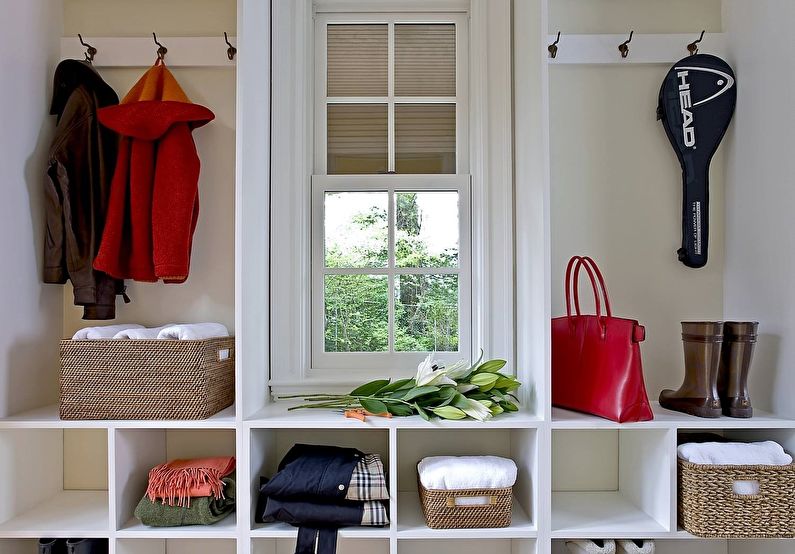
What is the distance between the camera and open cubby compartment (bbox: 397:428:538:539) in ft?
5.72

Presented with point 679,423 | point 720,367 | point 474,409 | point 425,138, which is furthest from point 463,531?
point 425,138

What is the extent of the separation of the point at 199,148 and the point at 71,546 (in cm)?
133

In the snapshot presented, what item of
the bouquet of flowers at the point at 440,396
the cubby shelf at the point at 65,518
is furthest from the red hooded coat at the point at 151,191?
the cubby shelf at the point at 65,518

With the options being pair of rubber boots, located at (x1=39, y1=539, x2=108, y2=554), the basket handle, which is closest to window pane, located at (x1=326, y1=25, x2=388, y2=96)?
the basket handle

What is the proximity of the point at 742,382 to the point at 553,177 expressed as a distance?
90cm

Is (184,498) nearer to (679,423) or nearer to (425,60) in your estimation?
(679,423)

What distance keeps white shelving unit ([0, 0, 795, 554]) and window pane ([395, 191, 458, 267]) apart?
0.85 feet

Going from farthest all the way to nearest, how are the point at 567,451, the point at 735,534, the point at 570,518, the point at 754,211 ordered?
the point at 567,451 → the point at 754,211 → the point at 570,518 → the point at 735,534

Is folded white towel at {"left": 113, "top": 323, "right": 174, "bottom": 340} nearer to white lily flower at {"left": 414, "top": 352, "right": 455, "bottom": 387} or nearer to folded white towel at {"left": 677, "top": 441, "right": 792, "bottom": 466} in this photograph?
white lily flower at {"left": 414, "top": 352, "right": 455, "bottom": 387}

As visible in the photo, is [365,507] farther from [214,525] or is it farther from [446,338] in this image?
[446,338]

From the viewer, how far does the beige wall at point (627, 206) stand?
7.10 ft

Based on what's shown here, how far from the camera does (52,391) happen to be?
2082mm

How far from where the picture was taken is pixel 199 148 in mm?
2176

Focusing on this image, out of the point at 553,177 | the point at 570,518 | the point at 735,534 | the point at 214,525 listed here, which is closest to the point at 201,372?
the point at 214,525
